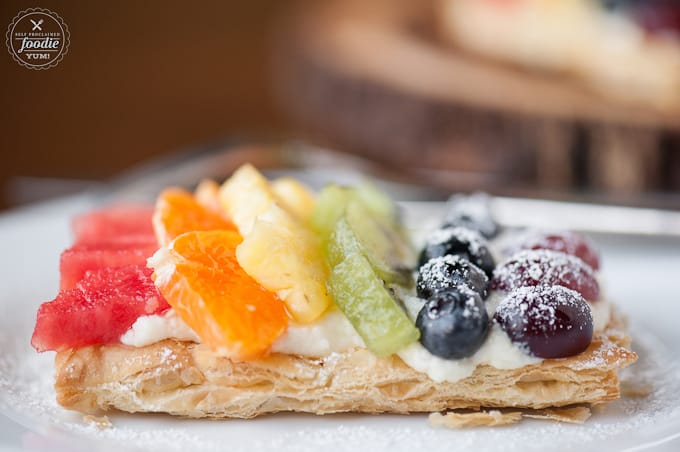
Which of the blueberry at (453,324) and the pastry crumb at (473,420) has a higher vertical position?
the blueberry at (453,324)

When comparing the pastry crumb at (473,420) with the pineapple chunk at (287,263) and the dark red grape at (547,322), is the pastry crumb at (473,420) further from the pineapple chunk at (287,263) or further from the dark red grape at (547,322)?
the pineapple chunk at (287,263)

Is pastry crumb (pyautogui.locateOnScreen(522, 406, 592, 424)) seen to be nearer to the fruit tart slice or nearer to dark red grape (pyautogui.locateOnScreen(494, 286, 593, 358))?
the fruit tart slice

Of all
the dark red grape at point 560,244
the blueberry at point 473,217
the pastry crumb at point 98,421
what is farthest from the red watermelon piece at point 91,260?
the dark red grape at point 560,244

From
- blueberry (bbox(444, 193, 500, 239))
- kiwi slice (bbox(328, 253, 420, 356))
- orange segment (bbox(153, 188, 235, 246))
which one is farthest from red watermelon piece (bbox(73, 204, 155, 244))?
blueberry (bbox(444, 193, 500, 239))

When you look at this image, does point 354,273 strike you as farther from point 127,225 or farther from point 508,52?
point 508,52

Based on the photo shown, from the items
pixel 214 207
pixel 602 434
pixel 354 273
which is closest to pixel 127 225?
pixel 214 207

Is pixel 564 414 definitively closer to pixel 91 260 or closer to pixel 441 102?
pixel 91 260
